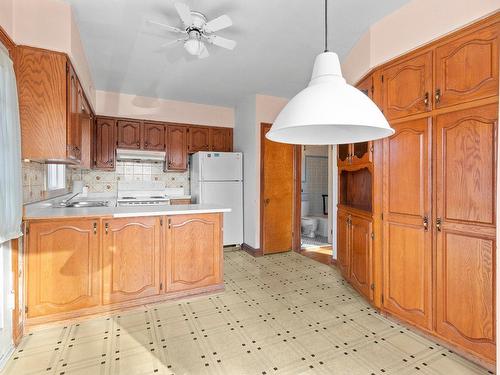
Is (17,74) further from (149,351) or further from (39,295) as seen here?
(149,351)

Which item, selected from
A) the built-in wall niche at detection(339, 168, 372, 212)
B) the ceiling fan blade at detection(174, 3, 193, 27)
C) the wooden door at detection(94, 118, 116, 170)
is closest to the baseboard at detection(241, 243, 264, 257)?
the built-in wall niche at detection(339, 168, 372, 212)

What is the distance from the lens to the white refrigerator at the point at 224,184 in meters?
4.43

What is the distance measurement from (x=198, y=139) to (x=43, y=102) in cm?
284

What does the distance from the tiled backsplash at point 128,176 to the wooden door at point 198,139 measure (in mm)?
537

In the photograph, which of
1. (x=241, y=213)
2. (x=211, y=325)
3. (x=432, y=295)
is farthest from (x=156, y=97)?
(x=432, y=295)

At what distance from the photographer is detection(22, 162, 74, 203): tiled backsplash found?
2367mm

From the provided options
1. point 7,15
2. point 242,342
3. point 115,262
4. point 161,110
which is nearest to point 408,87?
point 242,342

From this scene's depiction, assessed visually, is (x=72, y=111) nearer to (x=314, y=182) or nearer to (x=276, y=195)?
(x=276, y=195)

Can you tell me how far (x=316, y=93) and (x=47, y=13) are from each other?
7.66 feet

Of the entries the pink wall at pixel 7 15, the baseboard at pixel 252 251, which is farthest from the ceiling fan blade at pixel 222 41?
the baseboard at pixel 252 251

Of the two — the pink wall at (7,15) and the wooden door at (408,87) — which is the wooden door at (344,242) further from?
the pink wall at (7,15)

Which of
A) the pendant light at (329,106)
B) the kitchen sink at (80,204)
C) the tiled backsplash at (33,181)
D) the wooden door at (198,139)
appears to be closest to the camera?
the pendant light at (329,106)

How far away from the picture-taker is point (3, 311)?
1.80 metres

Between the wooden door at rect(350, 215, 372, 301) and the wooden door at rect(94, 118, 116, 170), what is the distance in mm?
Answer: 3671
